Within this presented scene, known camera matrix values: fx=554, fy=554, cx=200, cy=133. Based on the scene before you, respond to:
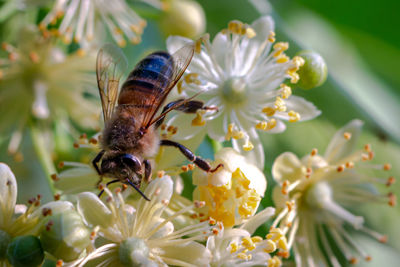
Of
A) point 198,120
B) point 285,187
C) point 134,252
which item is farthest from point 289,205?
point 134,252

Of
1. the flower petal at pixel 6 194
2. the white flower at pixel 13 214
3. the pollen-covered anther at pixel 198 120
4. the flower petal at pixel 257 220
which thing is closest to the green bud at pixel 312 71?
the pollen-covered anther at pixel 198 120

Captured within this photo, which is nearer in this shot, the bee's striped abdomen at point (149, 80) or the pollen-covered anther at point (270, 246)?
the pollen-covered anther at point (270, 246)


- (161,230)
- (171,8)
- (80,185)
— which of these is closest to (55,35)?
(171,8)

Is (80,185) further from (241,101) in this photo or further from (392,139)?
(392,139)

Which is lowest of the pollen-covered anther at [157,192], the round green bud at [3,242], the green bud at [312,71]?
the round green bud at [3,242]

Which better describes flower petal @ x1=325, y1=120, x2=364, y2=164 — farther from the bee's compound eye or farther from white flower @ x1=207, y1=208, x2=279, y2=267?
the bee's compound eye

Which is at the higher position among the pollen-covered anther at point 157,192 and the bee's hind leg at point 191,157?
the bee's hind leg at point 191,157

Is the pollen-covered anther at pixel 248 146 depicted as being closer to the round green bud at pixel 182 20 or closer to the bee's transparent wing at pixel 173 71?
the bee's transparent wing at pixel 173 71
